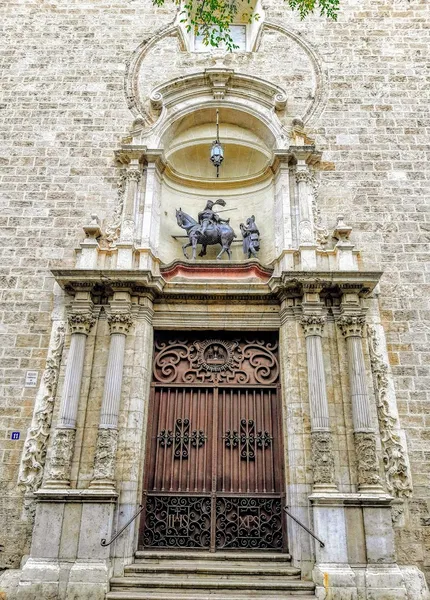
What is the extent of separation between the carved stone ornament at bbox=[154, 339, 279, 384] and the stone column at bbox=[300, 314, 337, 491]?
78cm

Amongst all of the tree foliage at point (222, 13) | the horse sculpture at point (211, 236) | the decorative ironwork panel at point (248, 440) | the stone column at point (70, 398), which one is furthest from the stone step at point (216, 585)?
the tree foliage at point (222, 13)

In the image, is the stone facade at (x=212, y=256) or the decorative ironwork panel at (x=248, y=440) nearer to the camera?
the stone facade at (x=212, y=256)

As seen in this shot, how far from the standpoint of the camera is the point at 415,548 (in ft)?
20.5

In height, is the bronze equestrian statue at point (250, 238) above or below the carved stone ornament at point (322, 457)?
above

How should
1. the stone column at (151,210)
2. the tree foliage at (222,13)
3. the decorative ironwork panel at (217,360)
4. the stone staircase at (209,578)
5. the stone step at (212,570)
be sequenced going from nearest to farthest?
the stone staircase at (209,578) → the stone step at (212,570) → the tree foliage at (222,13) → the decorative ironwork panel at (217,360) → the stone column at (151,210)

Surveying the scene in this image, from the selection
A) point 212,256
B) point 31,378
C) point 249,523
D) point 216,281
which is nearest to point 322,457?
point 249,523

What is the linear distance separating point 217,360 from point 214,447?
4.31 feet

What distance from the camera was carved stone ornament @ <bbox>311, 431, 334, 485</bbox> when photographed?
6301 mm

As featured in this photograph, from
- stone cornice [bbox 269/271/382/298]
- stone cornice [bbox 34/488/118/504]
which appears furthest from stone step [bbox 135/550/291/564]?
stone cornice [bbox 269/271/382/298]

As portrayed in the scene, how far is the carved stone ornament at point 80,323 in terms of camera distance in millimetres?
7168

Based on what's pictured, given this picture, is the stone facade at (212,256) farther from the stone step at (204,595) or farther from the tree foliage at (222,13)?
the tree foliage at (222,13)

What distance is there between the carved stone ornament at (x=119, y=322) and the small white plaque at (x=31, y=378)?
4.30 ft

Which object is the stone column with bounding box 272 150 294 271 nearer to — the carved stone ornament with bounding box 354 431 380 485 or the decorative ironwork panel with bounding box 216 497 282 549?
the carved stone ornament with bounding box 354 431 380 485

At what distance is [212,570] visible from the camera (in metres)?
5.98
